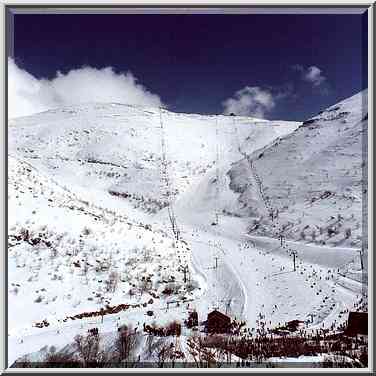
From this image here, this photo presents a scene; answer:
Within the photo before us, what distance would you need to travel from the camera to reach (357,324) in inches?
179

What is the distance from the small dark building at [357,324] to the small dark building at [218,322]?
4.59ft

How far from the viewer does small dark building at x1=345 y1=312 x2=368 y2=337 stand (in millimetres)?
4457

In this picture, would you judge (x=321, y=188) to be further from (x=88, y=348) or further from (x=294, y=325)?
(x=88, y=348)

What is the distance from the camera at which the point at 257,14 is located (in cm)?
467

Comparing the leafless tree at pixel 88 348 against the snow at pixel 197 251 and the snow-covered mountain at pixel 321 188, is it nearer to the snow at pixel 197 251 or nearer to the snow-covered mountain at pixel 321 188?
the snow at pixel 197 251

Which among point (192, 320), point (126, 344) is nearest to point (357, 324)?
point (192, 320)

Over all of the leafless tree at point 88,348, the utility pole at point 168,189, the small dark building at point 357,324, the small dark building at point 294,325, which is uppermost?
the utility pole at point 168,189

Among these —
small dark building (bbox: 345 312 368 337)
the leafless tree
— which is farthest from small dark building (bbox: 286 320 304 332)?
the leafless tree

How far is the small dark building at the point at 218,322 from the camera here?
502cm

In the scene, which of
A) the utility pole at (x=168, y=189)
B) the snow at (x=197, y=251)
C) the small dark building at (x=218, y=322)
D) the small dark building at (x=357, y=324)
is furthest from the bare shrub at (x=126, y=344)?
the utility pole at (x=168, y=189)

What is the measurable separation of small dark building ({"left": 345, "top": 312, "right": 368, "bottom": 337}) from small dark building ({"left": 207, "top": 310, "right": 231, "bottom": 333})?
1400 millimetres

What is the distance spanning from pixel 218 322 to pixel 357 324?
5.39ft

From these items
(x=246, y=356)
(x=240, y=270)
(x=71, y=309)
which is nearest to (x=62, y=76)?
(x=71, y=309)

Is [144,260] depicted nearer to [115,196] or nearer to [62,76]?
[62,76]
